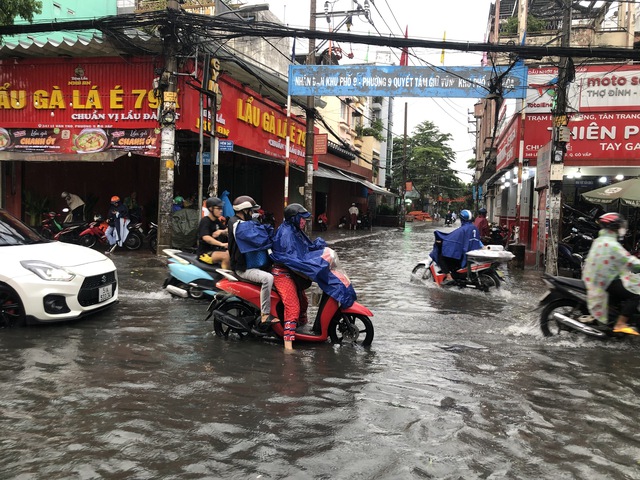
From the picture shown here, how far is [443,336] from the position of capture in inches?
254

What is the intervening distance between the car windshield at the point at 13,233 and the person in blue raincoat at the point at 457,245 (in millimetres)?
6901

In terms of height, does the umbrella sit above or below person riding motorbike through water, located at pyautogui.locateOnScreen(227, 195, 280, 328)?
above

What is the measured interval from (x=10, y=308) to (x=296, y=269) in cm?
336

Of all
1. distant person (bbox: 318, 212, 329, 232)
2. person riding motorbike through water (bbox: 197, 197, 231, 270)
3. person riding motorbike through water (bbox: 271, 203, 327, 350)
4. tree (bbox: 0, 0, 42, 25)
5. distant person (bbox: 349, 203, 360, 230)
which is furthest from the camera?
distant person (bbox: 349, 203, 360, 230)

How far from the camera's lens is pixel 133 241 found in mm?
14430

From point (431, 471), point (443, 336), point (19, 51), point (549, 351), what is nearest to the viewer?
point (431, 471)

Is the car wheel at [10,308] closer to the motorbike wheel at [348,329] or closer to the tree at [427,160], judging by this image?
the motorbike wheel at [348,329]

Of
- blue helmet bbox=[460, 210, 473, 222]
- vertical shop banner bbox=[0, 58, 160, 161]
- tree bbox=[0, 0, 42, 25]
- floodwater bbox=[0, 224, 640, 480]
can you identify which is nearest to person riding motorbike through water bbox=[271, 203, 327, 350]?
floodwater bbox=[0, 224, 640, 480]

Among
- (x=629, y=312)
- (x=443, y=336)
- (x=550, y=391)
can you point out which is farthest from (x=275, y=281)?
(x=629, y=312)

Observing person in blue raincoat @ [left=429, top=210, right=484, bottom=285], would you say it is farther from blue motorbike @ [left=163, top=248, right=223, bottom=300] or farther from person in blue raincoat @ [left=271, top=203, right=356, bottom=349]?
person in blue raincoat @ [left=271, top=203, right=356, bottom=349]

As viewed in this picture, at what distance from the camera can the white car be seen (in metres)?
5.75

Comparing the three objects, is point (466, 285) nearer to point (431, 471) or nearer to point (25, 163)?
point (431, 471)

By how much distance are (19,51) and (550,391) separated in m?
15.6

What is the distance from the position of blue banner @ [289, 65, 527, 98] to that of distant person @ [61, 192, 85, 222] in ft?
27.0
